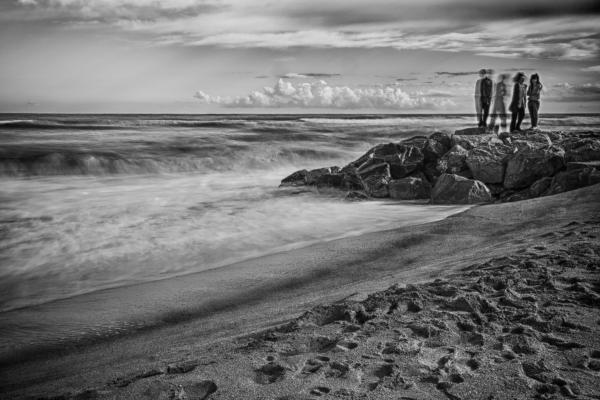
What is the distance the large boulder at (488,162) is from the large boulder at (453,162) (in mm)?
218

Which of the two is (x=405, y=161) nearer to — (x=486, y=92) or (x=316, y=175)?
(x=316, y=175)

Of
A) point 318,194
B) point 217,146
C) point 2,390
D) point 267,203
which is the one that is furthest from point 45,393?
point 217,146

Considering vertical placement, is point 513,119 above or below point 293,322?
above

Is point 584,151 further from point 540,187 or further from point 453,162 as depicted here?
point 453,162

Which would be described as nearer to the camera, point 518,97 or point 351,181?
point 351,181

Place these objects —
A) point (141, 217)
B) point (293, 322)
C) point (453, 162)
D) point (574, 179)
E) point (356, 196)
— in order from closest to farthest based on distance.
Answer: point (293, 322) < point (574, 179) < point (141, 217) < point (356, 196) < point (453, 162)

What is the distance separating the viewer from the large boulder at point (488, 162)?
345 inches

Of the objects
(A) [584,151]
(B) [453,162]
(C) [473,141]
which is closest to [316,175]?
(B) [453,162]

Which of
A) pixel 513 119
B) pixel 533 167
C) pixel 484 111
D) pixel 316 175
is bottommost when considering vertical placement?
pixel 316 175

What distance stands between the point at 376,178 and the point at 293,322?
23.3 ft

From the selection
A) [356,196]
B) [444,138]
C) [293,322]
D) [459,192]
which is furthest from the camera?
[444,138]

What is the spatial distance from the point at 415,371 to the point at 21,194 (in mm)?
11007

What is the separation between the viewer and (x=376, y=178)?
9.66 meters

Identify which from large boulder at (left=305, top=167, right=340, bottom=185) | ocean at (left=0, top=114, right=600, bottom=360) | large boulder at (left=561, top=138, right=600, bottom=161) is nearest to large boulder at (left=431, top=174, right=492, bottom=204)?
ocean at (left=0, top=114, right=600, bottom=360)
